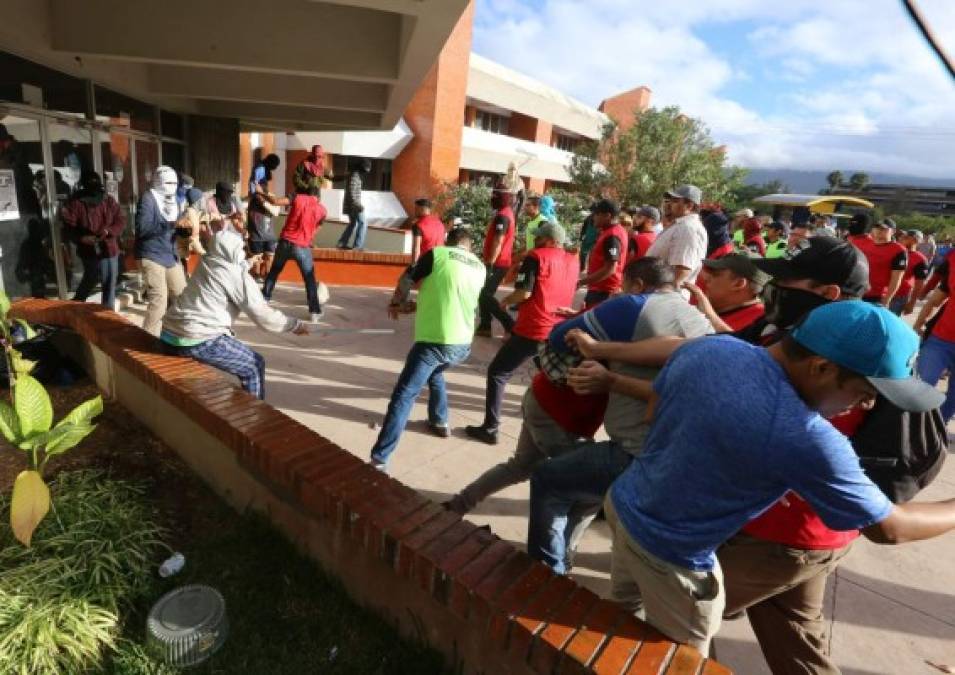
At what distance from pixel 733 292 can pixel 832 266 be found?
2.04 feet

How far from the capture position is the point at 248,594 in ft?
7.51

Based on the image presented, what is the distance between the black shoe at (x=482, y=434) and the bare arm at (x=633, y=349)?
80.6 inches

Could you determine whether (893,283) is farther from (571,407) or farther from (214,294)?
(214,294)

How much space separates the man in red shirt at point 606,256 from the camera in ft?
17.0

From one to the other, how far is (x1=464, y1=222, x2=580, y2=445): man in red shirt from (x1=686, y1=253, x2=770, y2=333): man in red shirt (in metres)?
1.18

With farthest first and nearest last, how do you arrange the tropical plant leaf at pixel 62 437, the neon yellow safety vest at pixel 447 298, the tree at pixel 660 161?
1. the tree at pixel 660 161
2. the neon yellow safety vest at pixel 447 298
3. the tropical plant leaf at pixel 62 437

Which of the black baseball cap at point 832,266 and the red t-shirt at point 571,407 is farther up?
the black baseball cap at point 832,266

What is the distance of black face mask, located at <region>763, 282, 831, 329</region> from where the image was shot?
2105 mm

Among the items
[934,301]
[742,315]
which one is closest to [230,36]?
[742,315]

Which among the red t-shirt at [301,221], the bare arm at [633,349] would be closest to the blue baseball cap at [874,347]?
the bare arm at [633,349]

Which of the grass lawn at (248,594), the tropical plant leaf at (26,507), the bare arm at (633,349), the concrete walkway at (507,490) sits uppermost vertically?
the bare arm at (633,349)

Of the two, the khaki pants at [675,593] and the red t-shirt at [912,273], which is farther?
the red t-shirt at [912,273]

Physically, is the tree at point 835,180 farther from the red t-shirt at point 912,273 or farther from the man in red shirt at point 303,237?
the man in red shirt at point 303,237

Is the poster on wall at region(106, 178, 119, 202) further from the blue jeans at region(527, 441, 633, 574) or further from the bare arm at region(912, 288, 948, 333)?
the bare arm at region(912, 288, 948, 333)
